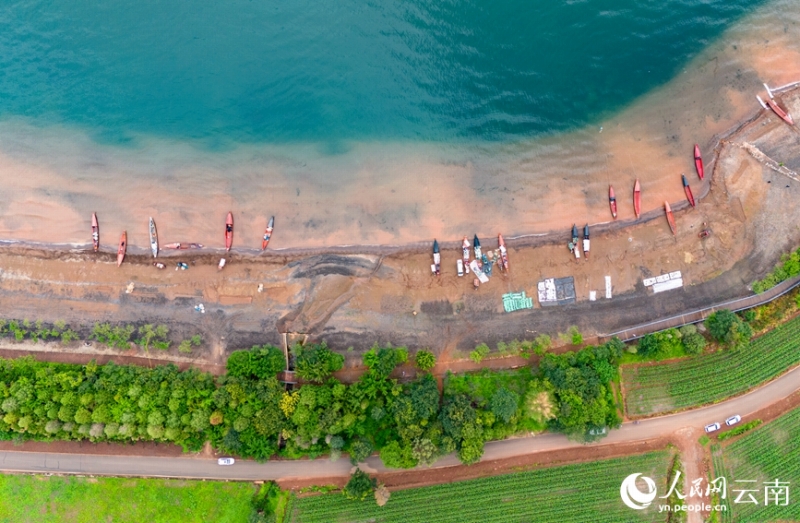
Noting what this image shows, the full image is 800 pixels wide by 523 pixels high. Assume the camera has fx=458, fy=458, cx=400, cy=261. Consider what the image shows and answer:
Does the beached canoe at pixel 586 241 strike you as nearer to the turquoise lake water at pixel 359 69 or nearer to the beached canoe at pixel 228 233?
the turquoise lake water at pixel 359 69

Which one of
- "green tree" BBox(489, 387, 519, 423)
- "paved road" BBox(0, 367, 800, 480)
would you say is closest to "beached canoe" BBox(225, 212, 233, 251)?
"paved road" BBox(0, 367, 800, 480)

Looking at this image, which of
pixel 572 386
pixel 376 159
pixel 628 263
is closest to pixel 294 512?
pixel 572 386

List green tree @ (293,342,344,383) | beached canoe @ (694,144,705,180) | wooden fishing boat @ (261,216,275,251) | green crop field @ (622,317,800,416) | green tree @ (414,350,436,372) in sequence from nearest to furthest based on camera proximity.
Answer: green tree @ (293,342,344,383) → green tree @ (414,350,436,372) → green crop field @ (622,317,800,416) → wooden fishing boat @ (261,216,275,251) → beached canoe @ (694,144,705,180)

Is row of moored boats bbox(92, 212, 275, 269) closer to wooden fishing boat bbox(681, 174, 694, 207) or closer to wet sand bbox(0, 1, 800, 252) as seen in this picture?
wet sand bbox(0, 1, 800, 252)

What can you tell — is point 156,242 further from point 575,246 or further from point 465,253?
point 575,246

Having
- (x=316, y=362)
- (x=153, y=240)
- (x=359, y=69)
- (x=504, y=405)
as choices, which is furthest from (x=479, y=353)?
(x=153, y=240)

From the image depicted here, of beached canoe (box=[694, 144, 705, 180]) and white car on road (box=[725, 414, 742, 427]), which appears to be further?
beached canoe (box=[694, 144, 705, 180])

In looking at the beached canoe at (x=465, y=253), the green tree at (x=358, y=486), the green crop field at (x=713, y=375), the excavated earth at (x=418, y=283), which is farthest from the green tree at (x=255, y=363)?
the green crop field at (x=713, y=375)

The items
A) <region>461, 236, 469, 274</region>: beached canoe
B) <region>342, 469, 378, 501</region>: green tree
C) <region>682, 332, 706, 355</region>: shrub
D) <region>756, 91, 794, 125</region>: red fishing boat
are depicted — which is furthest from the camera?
<region>756, 91, 794, 125</region>: red fishing boat
